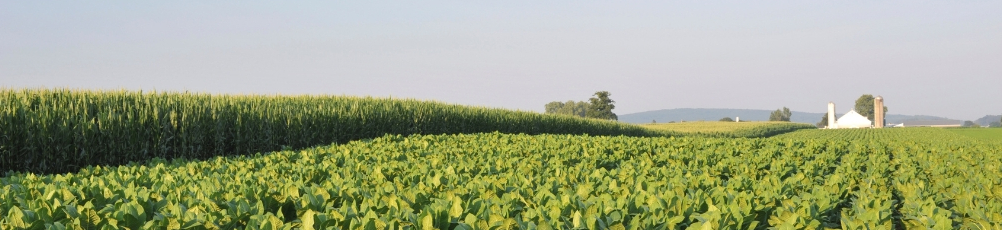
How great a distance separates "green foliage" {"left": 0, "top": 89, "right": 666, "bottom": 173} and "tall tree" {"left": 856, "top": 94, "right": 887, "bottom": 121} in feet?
457

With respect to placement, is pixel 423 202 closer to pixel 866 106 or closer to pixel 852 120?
pixel 852 120

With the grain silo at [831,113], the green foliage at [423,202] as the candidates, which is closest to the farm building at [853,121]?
the grain silo at [831,113]

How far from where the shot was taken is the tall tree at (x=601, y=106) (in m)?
84.8

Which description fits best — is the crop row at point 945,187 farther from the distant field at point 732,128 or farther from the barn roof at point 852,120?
the barn roof at point 852,120

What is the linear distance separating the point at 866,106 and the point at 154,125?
146 m

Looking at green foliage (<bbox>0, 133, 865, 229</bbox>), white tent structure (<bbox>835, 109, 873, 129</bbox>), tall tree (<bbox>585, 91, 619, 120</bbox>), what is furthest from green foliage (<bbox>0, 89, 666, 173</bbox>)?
white tent structure (<bbox>835, 109, 873, 129</bbox>)

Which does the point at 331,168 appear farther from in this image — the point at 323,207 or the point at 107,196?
the point at 323,207

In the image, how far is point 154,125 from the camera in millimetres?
10625

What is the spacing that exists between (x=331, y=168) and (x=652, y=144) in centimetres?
596

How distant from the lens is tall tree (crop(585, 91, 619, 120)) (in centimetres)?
8475

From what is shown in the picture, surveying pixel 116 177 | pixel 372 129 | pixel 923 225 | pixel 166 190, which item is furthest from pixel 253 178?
pixel 372 129

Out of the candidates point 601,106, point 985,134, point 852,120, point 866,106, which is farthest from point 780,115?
point 985,134

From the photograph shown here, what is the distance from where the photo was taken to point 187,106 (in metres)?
11.1

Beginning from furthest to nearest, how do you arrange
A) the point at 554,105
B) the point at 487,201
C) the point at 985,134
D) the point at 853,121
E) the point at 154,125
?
the point at 554,105, the point at 853,121, the point at 985,134, the point at 154,125, the point at 487,201
